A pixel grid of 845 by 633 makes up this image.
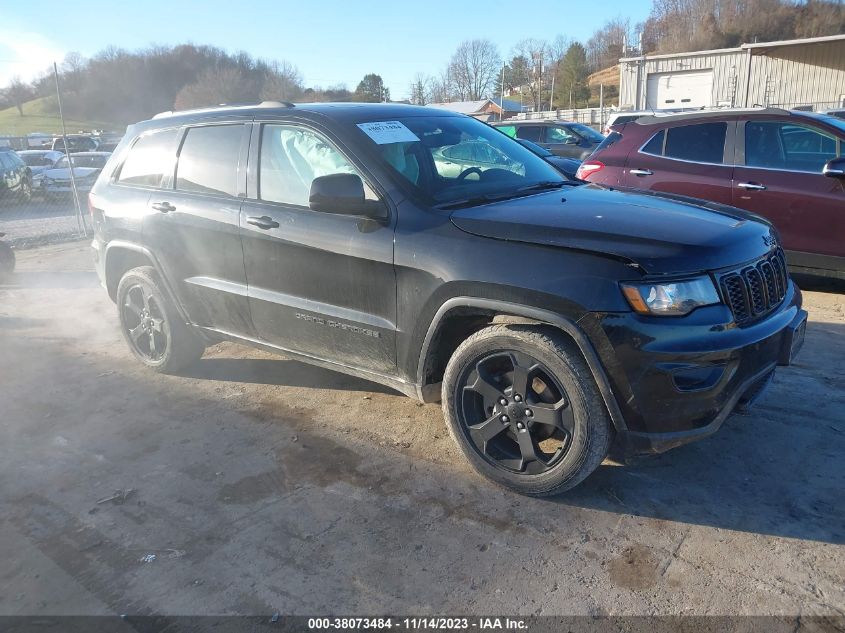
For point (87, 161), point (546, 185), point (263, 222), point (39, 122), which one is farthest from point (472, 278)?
point (39, 122)

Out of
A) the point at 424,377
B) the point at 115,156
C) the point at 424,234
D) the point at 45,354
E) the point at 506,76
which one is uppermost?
the point at 506,76

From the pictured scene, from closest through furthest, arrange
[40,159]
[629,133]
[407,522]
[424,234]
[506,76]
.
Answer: [407,522]
[424,234]
[629,133]
[40,159]
[506,76]

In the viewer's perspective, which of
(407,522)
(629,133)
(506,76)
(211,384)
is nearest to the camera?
(407,522)

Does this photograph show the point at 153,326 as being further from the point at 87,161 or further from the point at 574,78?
the point at 574,78

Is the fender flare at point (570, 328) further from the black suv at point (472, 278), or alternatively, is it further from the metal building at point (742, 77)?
the metal building at point (742, 77)

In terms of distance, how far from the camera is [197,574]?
2688 mm

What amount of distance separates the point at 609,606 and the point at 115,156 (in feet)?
15.2

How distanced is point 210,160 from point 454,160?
1.62 metres

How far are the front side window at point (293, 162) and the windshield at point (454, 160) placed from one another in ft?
0.81

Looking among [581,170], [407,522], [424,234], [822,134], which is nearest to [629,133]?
[581,170]

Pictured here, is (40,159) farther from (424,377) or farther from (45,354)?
(424,377)

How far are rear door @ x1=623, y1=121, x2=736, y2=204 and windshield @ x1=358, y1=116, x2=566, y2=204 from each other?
2.78m

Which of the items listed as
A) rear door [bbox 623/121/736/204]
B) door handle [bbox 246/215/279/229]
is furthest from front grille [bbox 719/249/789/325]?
rear door [bbox 623/121/736/204]

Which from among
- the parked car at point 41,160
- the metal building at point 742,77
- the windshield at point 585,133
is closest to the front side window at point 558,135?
the windshield at point 585,133
